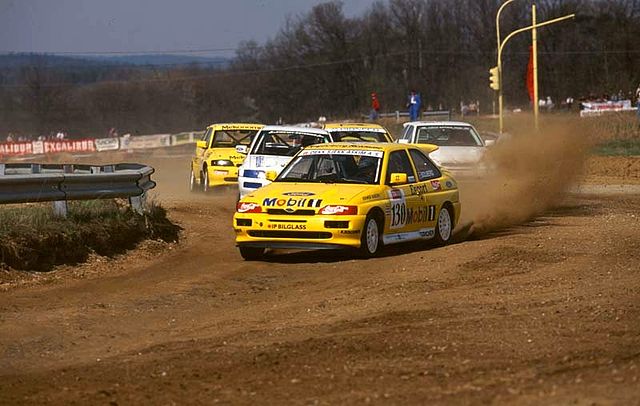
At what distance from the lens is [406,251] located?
49.5 ft

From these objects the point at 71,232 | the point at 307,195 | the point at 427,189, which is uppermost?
the point at 307,195

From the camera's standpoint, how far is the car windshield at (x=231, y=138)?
25734 millimetres

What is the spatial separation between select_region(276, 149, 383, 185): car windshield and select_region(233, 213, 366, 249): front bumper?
3.78 ft

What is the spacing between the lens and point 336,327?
8938 millimetres

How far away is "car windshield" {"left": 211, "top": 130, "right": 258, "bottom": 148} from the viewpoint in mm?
25734

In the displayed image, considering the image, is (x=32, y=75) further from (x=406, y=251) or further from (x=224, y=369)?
(x=224, y=369)

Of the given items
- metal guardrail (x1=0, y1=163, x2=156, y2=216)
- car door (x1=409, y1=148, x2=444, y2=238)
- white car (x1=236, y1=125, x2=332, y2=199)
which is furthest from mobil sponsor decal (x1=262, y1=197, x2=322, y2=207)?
white car (x1=236, y1=125, x2=332, y2=199)

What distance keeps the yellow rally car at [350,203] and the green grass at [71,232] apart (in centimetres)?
152

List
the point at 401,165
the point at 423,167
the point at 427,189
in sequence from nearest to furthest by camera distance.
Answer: the point at 401,165 < the point at 427,189 < the point at 423,167

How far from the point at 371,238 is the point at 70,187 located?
3.67 meters

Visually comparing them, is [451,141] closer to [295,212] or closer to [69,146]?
[295,212]

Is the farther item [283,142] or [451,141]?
[451,141]

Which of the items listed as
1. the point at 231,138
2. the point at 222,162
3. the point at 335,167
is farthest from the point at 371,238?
the point at 231,138

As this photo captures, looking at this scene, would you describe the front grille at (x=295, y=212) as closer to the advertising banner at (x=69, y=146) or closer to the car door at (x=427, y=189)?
the car door at (x=427, y=189)
